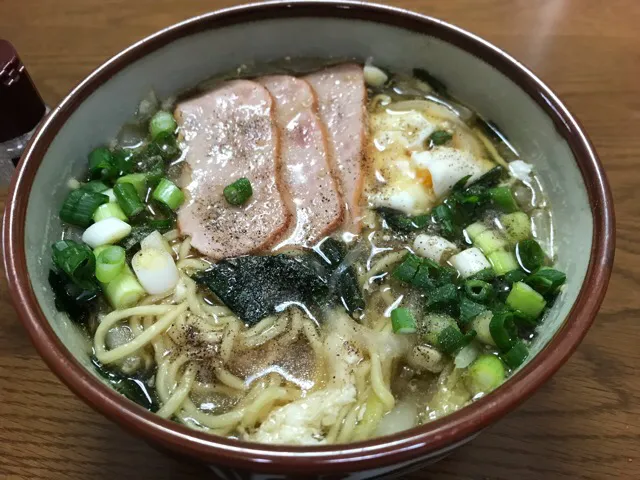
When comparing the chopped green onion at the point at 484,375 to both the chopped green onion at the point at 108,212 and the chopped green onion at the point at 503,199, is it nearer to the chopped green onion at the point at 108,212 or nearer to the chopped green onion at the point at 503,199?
the chopped green onion at the point at 503,199

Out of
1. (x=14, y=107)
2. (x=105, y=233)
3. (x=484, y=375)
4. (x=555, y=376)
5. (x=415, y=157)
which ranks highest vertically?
(x=14, y=107)

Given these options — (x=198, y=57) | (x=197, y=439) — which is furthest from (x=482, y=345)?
(x=198, y=57)

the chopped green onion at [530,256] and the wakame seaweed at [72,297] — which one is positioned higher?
the chopped green onion at [530,256]

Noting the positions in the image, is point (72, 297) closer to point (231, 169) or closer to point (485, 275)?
point (231, 169)

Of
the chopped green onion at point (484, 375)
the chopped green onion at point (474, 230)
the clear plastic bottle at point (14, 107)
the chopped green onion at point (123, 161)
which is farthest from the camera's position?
the chopped green onion at point (123, 161)

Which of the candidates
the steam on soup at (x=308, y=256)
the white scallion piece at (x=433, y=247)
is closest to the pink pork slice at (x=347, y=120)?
the steam on soup at (x=308, y=256)

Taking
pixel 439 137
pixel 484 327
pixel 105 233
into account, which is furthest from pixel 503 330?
pixel 105 233
